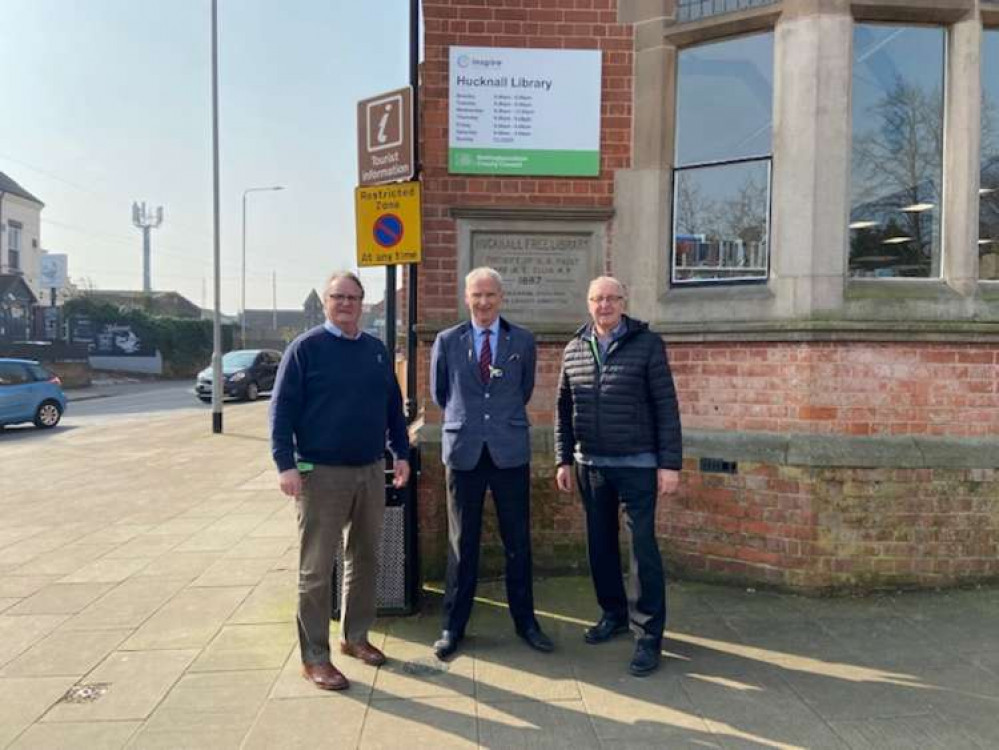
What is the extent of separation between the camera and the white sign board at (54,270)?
2128 inches

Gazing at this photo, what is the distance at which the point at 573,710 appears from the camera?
11.0ft

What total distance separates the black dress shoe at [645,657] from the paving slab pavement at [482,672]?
57 mm

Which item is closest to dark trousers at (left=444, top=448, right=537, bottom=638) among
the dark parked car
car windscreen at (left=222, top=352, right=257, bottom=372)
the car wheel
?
the car wheel

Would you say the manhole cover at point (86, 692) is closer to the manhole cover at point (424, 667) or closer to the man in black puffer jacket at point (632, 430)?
the manhole cover at point (424, 667)

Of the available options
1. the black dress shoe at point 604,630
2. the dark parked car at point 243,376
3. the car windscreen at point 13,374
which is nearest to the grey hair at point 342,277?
the black dress shoe at point 604,630

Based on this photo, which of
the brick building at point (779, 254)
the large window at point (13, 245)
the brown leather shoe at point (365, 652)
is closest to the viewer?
the brown leather shoe at point (365, 652)

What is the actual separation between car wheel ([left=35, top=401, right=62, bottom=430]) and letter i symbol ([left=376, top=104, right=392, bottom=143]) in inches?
631

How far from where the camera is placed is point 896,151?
195 inches

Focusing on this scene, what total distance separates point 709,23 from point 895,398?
2.69 meters

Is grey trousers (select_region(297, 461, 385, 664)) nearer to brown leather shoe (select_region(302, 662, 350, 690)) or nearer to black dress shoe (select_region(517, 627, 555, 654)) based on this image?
brown leather shoe (select_region(302, 662, 350, 690))

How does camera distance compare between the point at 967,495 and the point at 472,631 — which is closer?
the point at 472,631

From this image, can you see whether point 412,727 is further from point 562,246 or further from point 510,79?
point 510,79

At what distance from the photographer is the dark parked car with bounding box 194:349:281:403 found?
2434cm

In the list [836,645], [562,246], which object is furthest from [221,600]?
[836,645]
